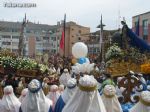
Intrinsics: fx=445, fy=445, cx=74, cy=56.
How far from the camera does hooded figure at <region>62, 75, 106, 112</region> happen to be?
558 cm

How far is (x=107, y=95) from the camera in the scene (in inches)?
266

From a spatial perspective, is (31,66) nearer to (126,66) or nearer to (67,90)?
(126,66)

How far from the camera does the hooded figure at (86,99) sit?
5.58m

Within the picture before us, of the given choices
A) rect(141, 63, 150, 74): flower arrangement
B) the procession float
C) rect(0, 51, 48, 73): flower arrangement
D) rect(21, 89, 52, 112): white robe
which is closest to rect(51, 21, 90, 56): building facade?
the procession float

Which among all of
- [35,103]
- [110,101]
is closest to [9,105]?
[35,103]

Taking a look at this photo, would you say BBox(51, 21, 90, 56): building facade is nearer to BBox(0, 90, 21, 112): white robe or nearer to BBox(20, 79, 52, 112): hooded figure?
BBox(0, 90, 21, 112): white robe

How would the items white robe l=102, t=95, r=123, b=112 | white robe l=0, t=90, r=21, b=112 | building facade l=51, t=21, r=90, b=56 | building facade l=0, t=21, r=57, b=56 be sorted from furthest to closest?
building facade l=0, t=21, r=57, b=56 < building facade l=51, t=21, r=90, b=56 < white robe l=0, t=90, r=21, b=112 < white robe l=102, t=95, r=123, b=112

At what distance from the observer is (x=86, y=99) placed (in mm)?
5551

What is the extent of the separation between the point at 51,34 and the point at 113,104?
93940 millimetres

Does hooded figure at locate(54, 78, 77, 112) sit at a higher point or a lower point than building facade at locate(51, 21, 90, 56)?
lower

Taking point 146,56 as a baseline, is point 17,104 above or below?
below

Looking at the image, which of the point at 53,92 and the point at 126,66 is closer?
the point at 53,92

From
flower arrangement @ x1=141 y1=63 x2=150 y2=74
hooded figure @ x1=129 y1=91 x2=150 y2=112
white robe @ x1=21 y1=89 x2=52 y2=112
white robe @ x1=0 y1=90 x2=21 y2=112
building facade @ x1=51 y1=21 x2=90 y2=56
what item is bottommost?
white robe @ x1=0 y1=90 x2=21 y2=112

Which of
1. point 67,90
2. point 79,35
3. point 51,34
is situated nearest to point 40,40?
point 51,34
